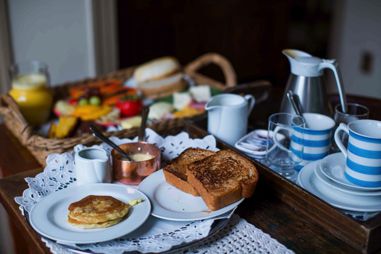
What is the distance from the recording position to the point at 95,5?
7.68ft

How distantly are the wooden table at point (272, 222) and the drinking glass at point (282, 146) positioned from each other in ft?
0.26

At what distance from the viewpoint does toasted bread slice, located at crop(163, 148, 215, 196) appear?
3.29 feet

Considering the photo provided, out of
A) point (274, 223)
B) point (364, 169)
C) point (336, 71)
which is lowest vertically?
point (274, 223)

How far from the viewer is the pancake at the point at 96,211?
874mm

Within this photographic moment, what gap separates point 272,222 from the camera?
0.97m

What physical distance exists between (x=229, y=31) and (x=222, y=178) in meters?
2.44

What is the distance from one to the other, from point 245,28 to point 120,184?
2532 millimetres

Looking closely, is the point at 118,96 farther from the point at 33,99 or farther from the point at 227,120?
the point at 227,120

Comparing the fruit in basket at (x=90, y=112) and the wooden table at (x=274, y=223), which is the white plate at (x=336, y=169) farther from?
the fruit in basket at (x=90, y=112)

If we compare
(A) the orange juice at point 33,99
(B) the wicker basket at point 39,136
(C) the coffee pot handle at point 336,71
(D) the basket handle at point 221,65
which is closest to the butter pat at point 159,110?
(B) the wicker basket at point 39,136

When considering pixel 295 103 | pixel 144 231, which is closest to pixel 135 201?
pixel 144 231

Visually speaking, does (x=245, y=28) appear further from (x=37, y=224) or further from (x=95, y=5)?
(x=37, y=224)

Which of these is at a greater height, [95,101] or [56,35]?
[56,35]

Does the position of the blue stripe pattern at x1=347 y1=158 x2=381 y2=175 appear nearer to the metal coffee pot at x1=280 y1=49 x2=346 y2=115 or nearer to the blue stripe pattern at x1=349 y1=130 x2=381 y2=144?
the blue stripe pattern at x1=349 y1=130 x2=381 y2=144
